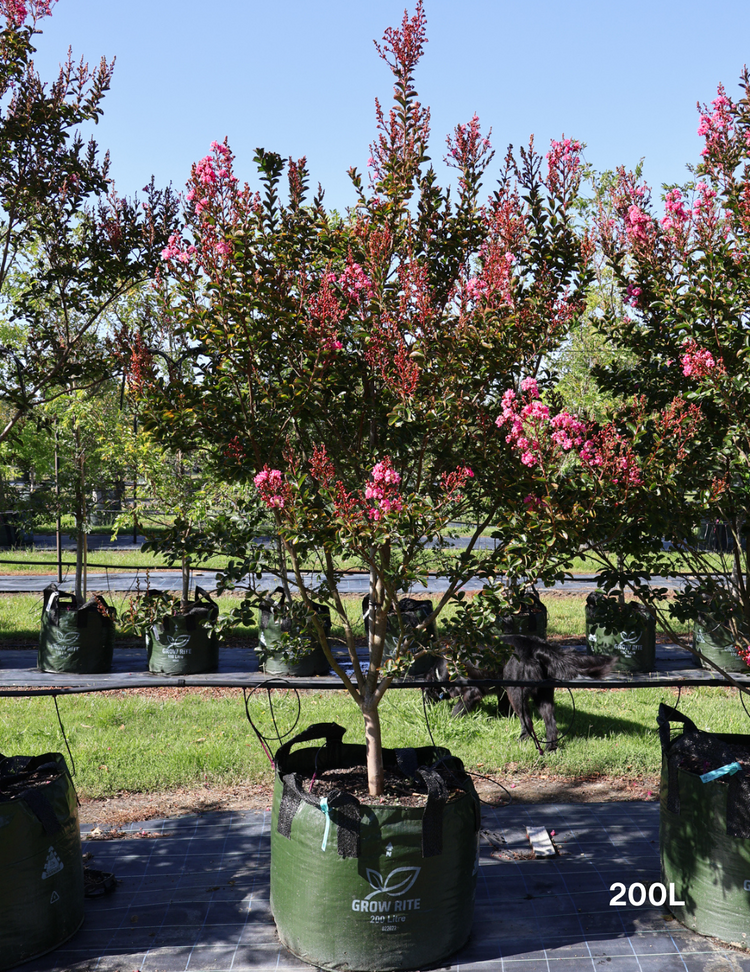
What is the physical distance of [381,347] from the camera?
4.05 m

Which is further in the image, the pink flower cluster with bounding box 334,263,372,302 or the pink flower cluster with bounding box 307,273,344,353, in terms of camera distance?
the pink flower cluster with bounding box 334,263,372,302

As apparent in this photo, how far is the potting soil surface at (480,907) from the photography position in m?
4.11

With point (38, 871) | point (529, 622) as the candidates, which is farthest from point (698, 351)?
point (529, 622)

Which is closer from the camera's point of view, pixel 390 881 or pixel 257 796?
pixel 390 881

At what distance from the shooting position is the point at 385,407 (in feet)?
14.6

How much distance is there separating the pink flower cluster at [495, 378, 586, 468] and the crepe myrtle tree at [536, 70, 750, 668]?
0.33 m

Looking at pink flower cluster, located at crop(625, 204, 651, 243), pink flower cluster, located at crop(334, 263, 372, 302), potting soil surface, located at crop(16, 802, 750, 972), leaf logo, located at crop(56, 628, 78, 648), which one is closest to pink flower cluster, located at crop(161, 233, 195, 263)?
pink flower cluster, located at crop(334, 263, 372, 302)

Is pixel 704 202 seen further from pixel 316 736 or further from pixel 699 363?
pixel 316 736

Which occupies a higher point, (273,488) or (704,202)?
(704,202)

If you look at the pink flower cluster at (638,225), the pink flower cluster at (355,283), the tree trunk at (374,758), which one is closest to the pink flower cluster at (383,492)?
the pink flower cluster at (355,283)

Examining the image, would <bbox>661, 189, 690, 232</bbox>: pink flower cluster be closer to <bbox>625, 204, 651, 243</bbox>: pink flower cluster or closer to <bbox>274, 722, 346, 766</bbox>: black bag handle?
<bbox>625, 204, 651, 243</bbox>: pink flower cluster

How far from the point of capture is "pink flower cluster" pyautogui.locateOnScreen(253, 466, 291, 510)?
3883 mm

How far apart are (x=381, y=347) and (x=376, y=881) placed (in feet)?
8.45

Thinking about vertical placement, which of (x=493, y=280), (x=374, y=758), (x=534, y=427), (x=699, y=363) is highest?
(x=493, y=280)
